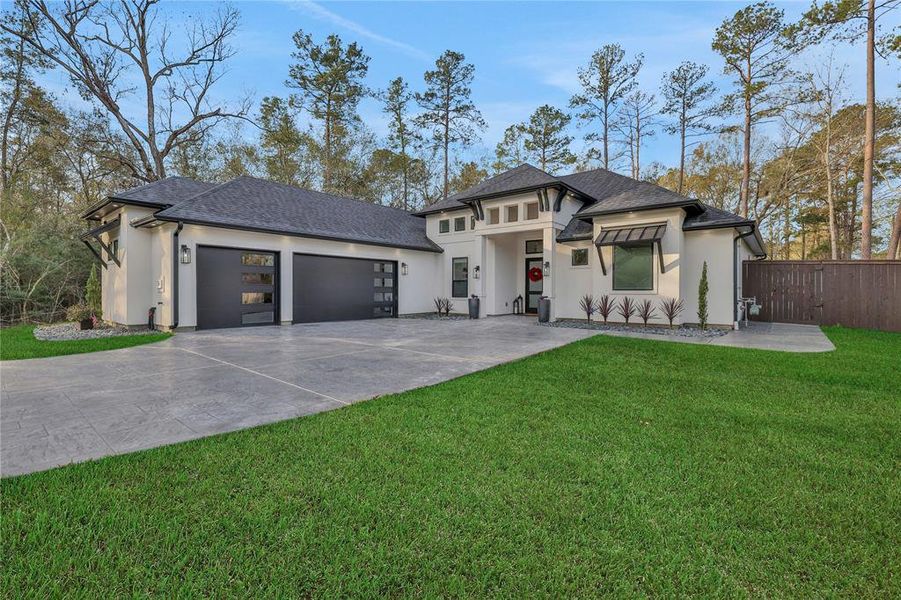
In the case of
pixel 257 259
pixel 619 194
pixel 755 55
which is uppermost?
pixel 755 55

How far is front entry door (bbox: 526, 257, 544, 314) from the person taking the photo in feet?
45.8

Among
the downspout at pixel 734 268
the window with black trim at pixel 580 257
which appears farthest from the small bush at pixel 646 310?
the window with black trim at pixel 580 257

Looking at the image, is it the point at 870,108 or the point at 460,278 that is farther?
the point at 460,278

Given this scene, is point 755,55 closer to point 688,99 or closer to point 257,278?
point 688,99

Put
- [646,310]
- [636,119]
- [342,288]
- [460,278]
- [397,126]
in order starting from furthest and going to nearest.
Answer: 1. [397,126]
2. [636,119]
3. [460,278]
4. [342,288]
5. [646,310]

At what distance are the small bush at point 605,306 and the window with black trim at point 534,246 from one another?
140 inches

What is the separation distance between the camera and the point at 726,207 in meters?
20.7

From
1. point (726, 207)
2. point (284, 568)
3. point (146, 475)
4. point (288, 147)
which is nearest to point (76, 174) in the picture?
point (288, 147)

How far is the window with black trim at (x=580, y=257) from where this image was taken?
37.6ft

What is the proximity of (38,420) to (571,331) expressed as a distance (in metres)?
8.57

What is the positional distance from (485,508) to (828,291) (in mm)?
13439

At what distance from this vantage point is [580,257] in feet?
38.0

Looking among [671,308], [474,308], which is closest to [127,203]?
[474,308]

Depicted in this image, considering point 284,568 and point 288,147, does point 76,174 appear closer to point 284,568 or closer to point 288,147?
point 288,147
